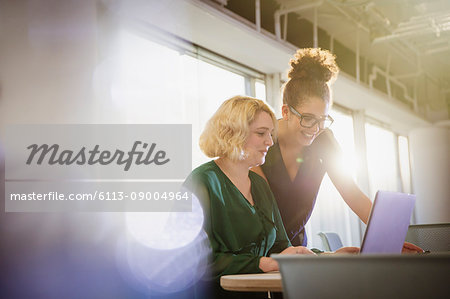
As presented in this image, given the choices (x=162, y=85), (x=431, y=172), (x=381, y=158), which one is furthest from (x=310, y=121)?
(x=431, y=172)

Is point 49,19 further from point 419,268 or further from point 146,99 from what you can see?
point 419,268

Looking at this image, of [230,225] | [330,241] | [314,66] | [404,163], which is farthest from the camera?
[404,163]

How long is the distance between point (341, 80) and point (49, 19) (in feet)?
10.7

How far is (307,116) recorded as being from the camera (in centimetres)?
216

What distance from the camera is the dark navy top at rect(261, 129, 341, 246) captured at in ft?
7.17

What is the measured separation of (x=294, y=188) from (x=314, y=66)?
555mm

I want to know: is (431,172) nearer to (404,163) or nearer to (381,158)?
(404,163)

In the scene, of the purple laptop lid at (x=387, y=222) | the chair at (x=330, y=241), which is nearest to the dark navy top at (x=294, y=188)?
the purple laptop lid at (x=387, y=222)

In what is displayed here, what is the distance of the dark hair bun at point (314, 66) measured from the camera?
221cm

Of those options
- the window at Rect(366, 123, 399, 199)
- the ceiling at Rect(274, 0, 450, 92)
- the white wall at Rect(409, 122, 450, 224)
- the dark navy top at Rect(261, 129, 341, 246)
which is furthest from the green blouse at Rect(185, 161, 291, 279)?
the white wall at Rect(409, 122, 450, 224)

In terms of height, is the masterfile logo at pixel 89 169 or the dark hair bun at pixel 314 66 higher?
the dark hair bun at pixel 314 66

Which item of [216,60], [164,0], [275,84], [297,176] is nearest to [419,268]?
[297,176]

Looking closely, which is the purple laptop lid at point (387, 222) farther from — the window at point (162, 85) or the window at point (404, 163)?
the window at point (404, 163)

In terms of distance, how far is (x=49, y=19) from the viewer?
261 cm
